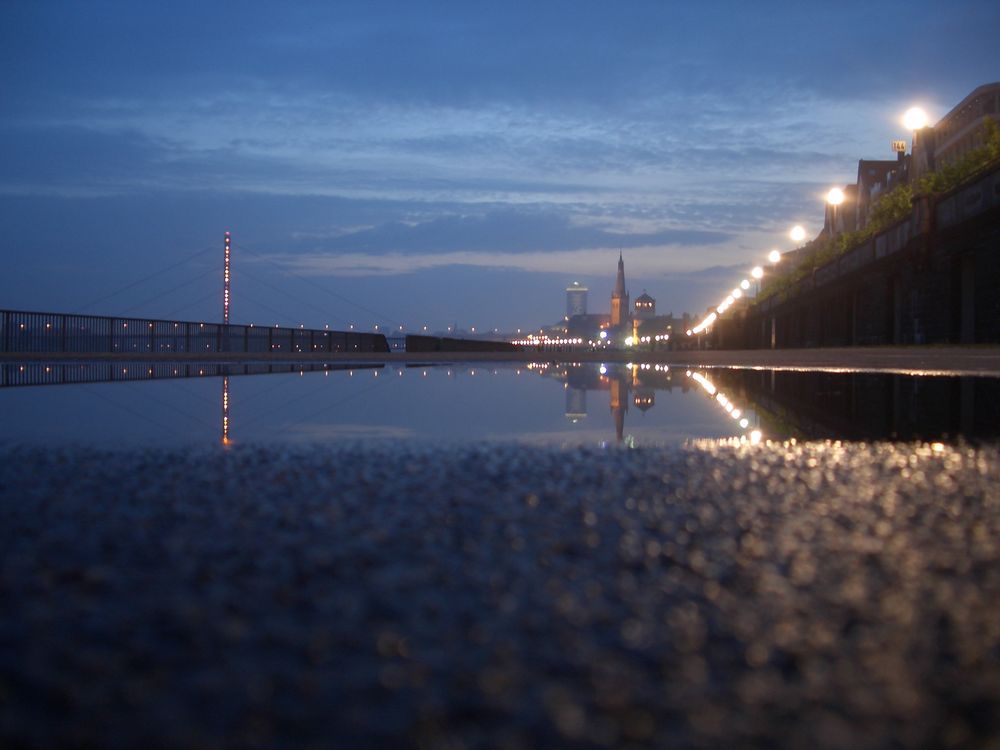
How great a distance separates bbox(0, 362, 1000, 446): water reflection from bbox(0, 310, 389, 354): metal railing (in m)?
16.9

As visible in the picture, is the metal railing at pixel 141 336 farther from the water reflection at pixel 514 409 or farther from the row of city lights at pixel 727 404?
the row of city lights at pixel 727 404

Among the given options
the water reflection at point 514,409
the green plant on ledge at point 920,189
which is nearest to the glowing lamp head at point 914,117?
the green plant on ledge at point 920,189

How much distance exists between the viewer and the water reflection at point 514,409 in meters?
6.10

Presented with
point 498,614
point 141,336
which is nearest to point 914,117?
point 141,336

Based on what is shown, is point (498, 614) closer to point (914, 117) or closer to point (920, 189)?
point (920, 189)

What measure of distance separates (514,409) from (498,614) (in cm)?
590

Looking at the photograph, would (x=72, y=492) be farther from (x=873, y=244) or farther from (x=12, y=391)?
(x=873, y=244)

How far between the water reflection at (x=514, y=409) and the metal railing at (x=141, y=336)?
16.9 metres

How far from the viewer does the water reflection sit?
6.10 m

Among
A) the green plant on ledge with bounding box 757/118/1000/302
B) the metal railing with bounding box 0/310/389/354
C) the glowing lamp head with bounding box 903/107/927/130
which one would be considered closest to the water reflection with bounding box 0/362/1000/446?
the green plant on ledge with bounding box 757/118/1000/302

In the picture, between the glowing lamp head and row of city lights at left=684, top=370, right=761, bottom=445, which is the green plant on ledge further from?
row of city lights at left=684, top=370, right=761, bottom=445

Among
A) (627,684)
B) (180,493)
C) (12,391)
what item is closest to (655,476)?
(180,493)

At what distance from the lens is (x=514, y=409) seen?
796cm

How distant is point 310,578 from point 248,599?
0.22m
